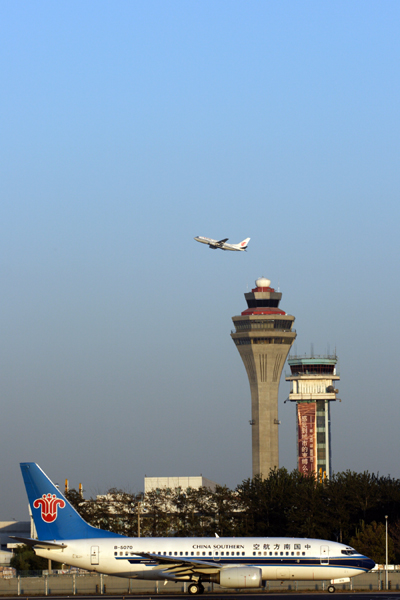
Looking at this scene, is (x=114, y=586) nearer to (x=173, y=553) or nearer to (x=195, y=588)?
(x=195, y=588)

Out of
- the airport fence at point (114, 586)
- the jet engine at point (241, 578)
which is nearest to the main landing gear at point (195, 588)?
the jet engine at point (241, 578)

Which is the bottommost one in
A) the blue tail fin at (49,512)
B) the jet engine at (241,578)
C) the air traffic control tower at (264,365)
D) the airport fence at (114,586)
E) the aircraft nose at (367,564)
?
the airport fence at (114,586)

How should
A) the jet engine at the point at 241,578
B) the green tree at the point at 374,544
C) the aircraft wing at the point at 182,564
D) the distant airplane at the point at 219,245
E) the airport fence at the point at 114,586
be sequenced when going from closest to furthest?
the jet engine at the point at 241,578, the aircraft wing at the point at 182,564, the airport fence at the point at 114,586, the green tree at the point at 374,544, the distant airplane at the point at 219,245

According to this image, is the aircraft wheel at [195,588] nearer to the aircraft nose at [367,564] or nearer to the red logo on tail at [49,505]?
the red logo on tail at [49,505]

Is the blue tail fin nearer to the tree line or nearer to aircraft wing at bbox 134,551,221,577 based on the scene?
aircraft wing at bbox 134,551,221,577

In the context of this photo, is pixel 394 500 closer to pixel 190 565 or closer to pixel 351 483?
pixel 351 483

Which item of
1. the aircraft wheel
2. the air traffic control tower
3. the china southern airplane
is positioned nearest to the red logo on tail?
the china southern airplane

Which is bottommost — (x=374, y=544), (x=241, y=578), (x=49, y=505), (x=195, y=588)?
(x=374, y=544)

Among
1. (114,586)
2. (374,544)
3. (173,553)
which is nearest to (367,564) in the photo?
(173,553)
